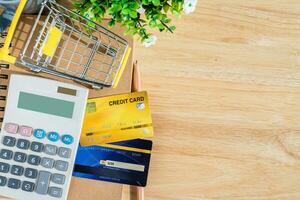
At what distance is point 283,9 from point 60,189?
565 mm

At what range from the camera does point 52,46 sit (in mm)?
731

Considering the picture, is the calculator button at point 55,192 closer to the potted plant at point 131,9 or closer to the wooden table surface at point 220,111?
the wooden table surface at point 220,111

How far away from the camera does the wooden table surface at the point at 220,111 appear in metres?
0.84

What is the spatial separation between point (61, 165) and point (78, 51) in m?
0.21

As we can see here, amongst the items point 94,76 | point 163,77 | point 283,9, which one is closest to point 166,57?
point 163,77

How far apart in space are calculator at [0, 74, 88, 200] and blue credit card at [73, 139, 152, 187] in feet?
0.16

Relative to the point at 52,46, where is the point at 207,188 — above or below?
below

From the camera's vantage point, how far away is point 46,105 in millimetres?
765

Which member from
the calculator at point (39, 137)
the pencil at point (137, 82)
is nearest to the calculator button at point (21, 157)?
the calculator at point (39, 137)

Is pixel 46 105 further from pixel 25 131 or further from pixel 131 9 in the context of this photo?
pixel 131 9

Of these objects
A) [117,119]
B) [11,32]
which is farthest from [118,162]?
[11,32]

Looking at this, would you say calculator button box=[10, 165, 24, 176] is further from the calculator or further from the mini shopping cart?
the mini shopping cart

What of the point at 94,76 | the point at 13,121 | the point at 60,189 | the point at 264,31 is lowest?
the point at 60,189

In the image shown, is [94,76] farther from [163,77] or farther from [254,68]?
[254,68]
